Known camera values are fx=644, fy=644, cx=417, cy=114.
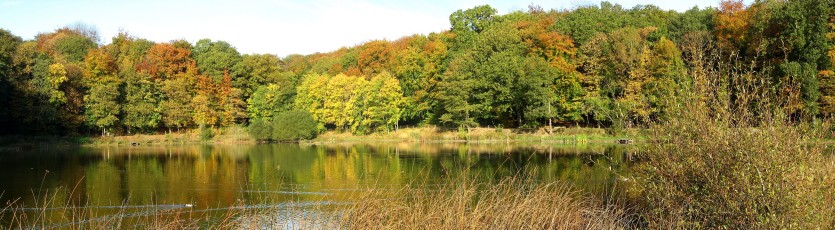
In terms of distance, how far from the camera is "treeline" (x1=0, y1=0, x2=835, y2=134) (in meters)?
42.0

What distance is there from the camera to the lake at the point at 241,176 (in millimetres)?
17438

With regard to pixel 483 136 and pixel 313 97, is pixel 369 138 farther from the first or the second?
pixel 483 136

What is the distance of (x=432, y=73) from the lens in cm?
5625

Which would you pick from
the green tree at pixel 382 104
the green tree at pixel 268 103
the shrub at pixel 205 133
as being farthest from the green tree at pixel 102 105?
the green tree at pixel 382 104

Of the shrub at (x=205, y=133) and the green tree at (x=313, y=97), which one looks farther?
the green tree at (x=313, y=97)

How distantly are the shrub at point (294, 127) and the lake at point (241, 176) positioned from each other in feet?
50.2

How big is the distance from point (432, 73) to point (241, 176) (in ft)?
106

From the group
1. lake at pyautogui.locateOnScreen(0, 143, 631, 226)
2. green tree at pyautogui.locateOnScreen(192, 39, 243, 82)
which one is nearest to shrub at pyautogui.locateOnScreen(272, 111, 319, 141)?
green tree at pyautogui.locateOnScreen(192, 39, 243, 82)

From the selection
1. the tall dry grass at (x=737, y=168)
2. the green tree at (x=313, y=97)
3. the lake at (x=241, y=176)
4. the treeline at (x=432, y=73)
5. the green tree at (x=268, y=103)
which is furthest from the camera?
the green tree at (x=268, y=103)

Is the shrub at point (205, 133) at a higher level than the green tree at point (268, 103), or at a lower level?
lower

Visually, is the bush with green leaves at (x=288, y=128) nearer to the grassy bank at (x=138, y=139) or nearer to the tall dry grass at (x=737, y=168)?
the grassy bank at (x=138, y=139)

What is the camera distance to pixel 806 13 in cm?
3669

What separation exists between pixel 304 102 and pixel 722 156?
177 ft

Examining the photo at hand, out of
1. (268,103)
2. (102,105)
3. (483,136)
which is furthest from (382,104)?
(102,105)
